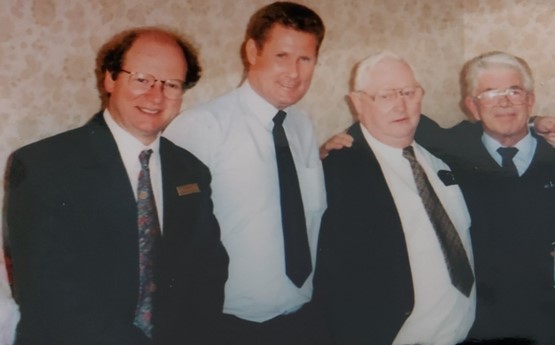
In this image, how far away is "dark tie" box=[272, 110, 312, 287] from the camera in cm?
143

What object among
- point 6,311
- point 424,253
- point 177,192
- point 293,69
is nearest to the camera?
point 6,311

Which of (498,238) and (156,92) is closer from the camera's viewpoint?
(156,92)

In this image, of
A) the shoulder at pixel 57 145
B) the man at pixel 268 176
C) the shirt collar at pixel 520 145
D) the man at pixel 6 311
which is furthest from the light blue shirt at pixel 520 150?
the man at pixel 6 311

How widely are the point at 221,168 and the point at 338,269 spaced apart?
1.19 feet

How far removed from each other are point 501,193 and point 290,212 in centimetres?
54

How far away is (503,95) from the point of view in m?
1.58

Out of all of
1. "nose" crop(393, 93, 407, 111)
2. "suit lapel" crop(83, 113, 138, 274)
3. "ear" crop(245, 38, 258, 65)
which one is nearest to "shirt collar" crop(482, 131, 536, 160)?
"nose" crop(393, 93, 407, 111)

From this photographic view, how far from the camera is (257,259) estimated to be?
141 cm

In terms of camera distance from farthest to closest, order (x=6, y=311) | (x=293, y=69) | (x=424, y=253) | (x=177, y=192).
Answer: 1. (x=424, y=253)
2. (x=293, y=69)
3. (x=177, y=192)
4. (x=6, y=311)

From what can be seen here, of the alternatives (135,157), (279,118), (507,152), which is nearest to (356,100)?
(279,118)

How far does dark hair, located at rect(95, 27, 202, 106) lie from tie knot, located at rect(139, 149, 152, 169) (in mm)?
121

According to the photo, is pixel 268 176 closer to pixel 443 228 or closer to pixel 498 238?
pixel 443 228

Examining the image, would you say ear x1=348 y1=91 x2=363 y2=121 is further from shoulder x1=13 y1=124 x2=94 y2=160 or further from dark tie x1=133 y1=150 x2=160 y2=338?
shoulder x1=13 y1=124 x2=94 y2=160

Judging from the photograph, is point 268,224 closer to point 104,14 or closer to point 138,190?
Answer: point 138,190
